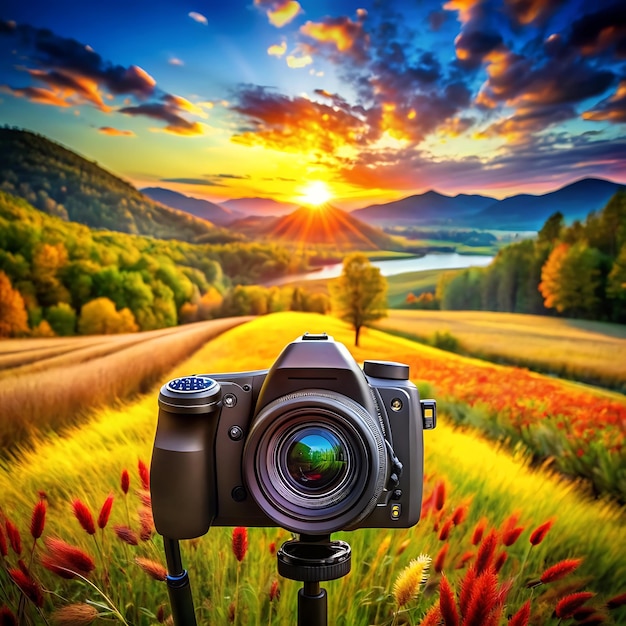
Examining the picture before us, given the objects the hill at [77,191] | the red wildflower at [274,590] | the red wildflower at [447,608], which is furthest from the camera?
the hill at [77,191]

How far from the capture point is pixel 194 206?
1.75 meters

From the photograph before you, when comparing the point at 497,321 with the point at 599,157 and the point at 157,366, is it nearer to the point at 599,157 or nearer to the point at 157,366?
the point at 599,157

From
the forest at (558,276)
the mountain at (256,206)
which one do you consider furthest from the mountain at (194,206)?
the forest at (558,276)

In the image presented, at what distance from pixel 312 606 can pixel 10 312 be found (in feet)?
3.44

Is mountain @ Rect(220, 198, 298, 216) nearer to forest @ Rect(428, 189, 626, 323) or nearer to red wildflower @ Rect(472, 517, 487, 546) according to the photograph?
forest @ Rect(428, 189, 626, 323)

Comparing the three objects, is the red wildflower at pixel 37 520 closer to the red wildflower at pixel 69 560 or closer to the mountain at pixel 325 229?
the red wildflower at pixel 69 560

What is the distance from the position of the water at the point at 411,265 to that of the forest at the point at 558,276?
28mm

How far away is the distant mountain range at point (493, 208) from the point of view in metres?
1.69

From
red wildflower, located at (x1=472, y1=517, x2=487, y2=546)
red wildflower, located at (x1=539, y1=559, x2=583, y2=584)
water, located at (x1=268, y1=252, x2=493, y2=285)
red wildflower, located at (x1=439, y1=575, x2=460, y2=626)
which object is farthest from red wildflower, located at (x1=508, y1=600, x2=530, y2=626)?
water, located at (x1=268, y1=252, x2=493, y2=285)

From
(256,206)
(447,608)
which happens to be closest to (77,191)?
(256,206)

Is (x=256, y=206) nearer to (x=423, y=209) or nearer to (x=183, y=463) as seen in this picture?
(x=423, y=209)

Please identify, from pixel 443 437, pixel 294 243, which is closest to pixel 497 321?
pixel 443 437

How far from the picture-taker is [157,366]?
1677 millimetres

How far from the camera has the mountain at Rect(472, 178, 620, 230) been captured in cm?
169
